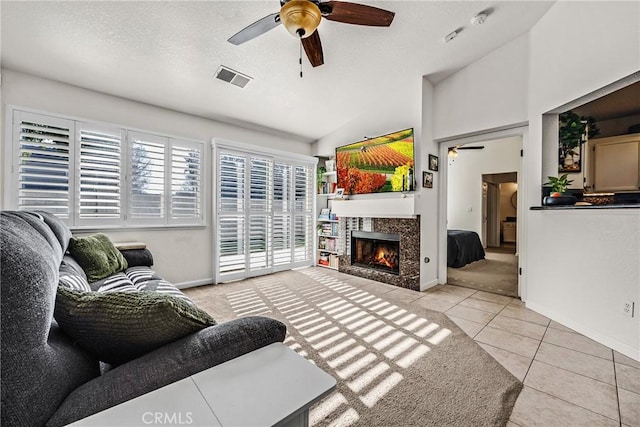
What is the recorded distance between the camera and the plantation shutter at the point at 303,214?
5027 millimetres

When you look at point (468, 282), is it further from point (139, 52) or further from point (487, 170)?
point (139, 52)

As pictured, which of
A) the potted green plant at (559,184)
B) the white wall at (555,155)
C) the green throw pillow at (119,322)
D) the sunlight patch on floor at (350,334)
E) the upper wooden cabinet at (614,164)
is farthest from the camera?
the potted green plant at (559,184)

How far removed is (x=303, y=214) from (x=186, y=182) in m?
2.12

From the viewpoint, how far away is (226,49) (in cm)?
275

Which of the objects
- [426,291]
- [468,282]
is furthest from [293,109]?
[468,282]

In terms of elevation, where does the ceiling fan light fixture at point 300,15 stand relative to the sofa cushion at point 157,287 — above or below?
above

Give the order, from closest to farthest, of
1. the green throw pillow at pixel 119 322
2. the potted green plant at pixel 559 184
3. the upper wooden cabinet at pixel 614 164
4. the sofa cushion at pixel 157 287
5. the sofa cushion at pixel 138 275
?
1. the green throw pillow at pixel 119 322
2. the sofa cushion at pixel 157 287
3. the sofa cushion at pixel 138 275
4. the upper wooden cabinet at pixel 614 164
5. the potted green plant at pixel 559 184

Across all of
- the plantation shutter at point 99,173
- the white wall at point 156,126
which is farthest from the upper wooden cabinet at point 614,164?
the plantation shutter at point 99,173

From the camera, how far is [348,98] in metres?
4.00

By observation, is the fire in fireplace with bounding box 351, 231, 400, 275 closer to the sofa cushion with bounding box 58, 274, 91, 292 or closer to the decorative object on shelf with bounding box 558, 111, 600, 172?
the decorative object on shelf with bounding box 558, 111, 600, 172

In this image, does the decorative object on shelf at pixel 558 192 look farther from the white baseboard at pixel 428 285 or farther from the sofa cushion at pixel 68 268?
the sofa cushion at pixel 68 268

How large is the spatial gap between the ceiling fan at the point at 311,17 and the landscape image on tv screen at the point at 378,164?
76.8 inches

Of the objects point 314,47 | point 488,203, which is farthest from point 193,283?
point 488,203

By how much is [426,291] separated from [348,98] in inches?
118
